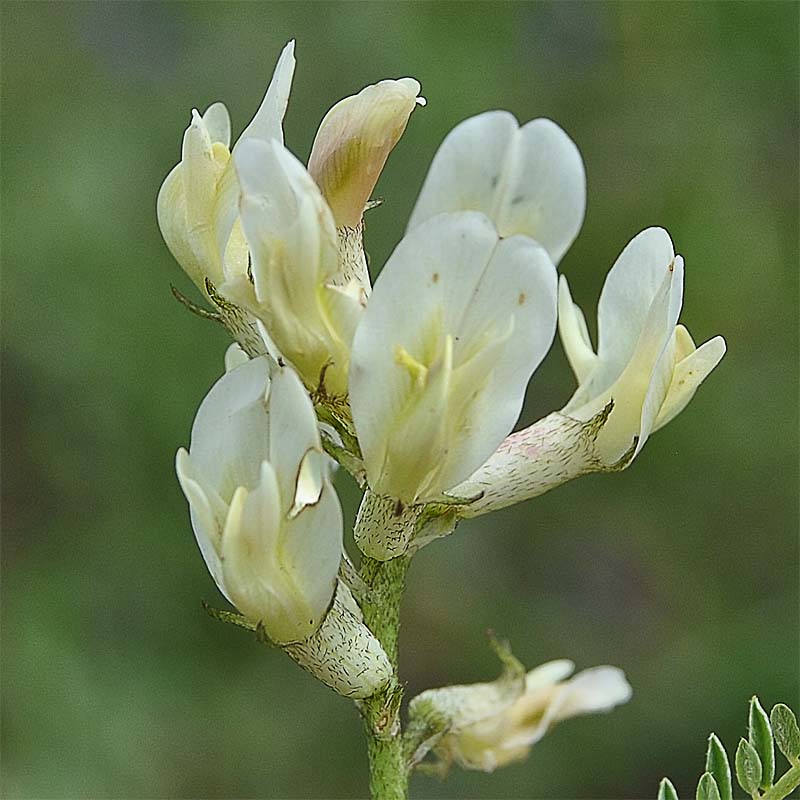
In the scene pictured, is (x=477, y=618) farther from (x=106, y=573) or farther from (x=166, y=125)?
(x=166, y=125)

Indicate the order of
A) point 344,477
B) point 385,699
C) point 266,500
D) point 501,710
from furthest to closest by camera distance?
1. point 344,477
2. point 501,710
3. point 385,699
4. point 266,500

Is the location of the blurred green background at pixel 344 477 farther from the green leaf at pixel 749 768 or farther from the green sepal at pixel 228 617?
the green leaf at pixel 749 768

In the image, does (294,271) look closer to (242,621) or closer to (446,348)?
(446,348)

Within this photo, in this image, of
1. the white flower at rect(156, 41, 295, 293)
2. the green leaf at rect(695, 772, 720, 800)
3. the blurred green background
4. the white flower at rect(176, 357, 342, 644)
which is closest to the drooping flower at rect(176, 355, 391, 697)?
the white flower at rect(176, 357, 342, 644)

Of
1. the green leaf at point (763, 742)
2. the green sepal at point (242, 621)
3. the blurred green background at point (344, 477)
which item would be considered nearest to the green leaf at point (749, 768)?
the green leaf at point (763, 742)

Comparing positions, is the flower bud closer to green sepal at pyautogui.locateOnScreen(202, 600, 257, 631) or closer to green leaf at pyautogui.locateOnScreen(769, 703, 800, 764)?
green sepal at pyautogui.locateOnScreen(202, 600, 257, 631)

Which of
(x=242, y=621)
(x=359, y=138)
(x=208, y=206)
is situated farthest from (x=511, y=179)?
(x=242, y=621)
